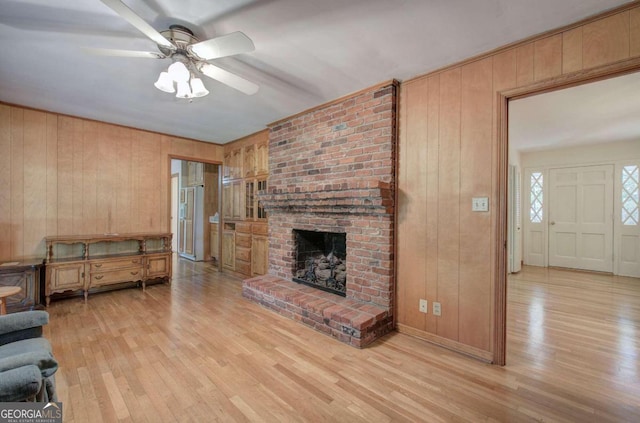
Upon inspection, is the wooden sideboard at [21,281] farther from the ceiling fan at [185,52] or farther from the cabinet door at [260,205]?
the ceiling fan at [185,52]

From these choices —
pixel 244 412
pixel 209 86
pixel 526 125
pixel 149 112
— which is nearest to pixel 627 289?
pixel 526 125

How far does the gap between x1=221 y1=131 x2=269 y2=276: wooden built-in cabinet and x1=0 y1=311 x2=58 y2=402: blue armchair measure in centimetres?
295

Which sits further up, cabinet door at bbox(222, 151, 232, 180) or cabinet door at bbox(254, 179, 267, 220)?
cabinet door at bbox(222, 151, 232, 180)

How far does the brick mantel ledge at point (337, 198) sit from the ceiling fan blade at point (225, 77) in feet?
4.42

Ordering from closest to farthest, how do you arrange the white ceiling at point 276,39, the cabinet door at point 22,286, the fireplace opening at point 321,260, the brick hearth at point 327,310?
the white ceiling at point 276,39
the brick hearth at point 327,310
the cabinet door at point 22,286
the fireplace opening at point 321,260

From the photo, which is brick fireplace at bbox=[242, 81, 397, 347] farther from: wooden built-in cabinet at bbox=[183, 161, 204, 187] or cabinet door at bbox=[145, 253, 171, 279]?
wooden built-in cabinet at bbox=[183, 161, 204, 187]

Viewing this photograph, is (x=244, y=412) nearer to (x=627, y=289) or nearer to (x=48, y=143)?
(x=48, y=143)

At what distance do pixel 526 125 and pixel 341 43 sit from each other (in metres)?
3.72

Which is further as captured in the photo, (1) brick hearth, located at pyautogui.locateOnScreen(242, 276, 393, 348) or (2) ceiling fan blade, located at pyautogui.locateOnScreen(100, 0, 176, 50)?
(1) brick hearth, located at pyautogui.locateOnScreen(242, 276, 393, 348)

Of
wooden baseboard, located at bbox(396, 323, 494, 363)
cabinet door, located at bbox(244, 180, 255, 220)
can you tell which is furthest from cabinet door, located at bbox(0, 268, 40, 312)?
wooden baseboard, located at bbox(396, 323, 494, 363)

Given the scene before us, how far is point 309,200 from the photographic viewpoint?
11.1 ft

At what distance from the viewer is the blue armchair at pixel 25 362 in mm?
1065

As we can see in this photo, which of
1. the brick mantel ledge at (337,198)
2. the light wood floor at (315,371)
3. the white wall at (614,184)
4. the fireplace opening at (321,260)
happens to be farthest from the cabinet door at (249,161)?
the white wall at (614,184)

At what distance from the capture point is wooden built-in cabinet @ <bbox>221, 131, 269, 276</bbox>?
4648 millimetres
